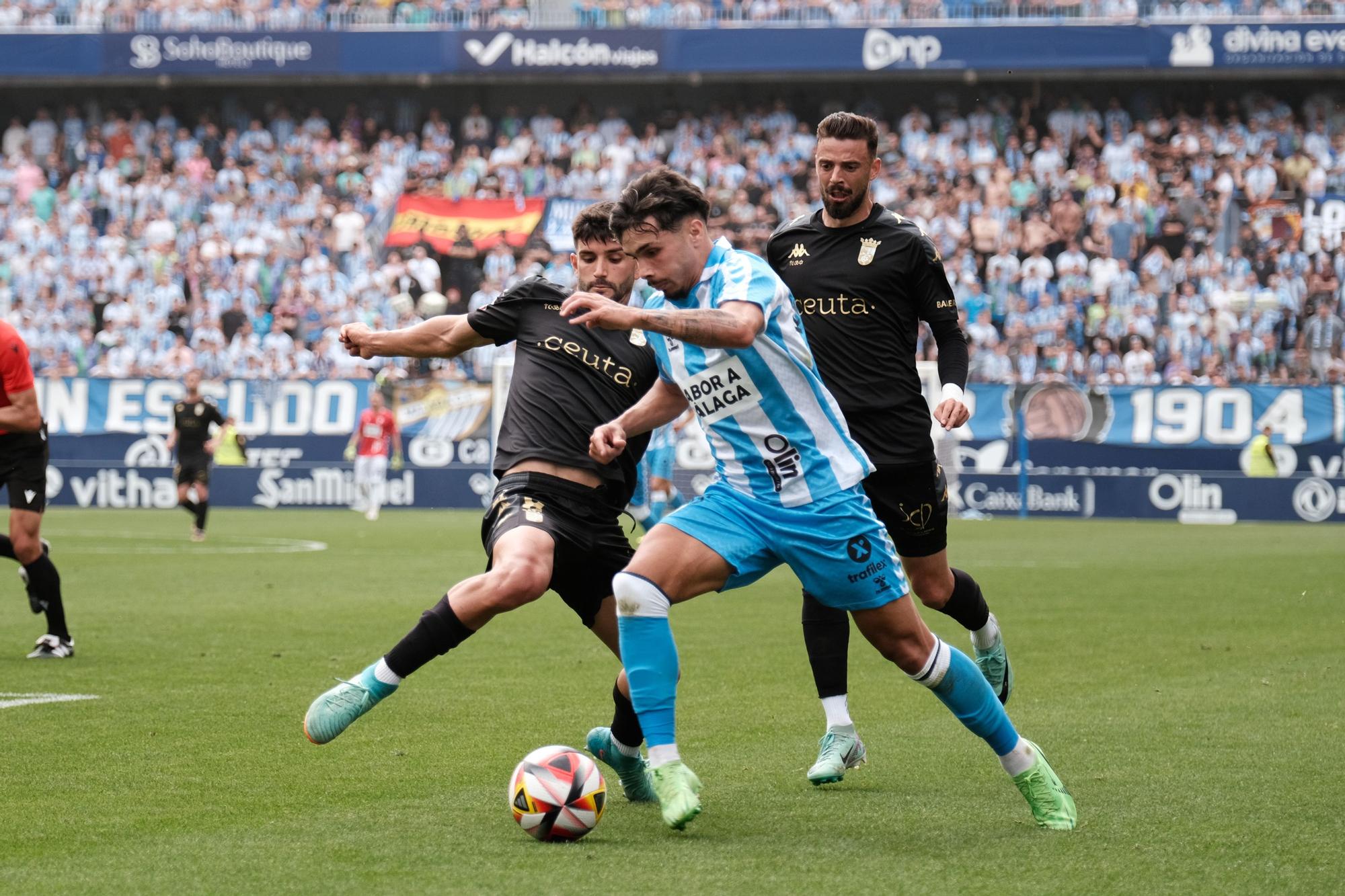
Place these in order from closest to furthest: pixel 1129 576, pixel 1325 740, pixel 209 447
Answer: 1. pixel 1325 740
2. pixel 1129 576
3. pixel 209 447

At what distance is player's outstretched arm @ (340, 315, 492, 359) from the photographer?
6.19 m

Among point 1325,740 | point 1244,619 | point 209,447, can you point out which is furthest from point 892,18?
point 1325,740

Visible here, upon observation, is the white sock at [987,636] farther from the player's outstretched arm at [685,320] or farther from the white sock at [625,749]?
the player's outstretched arm at [685,320]

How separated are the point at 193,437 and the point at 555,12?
17596 mm

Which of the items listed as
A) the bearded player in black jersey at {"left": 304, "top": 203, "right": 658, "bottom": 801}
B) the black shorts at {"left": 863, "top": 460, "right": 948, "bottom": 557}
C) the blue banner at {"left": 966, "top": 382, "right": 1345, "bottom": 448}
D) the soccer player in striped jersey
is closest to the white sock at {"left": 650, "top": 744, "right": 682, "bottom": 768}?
the soccer player in striped jersey

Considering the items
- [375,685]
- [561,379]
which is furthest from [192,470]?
[375,685]

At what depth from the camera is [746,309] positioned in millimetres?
5145

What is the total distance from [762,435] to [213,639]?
6.58m

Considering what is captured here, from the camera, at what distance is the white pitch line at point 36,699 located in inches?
316

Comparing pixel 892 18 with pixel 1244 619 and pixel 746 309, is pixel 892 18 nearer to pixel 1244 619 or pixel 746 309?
pixel 1244 619

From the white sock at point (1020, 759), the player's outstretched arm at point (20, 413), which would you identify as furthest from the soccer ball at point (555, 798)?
the player's outstretched arm at point (20, 413)

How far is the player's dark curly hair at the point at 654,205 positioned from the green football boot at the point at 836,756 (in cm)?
220

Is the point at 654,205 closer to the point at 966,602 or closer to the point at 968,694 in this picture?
the point at 968,694

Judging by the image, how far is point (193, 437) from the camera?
22.3m
